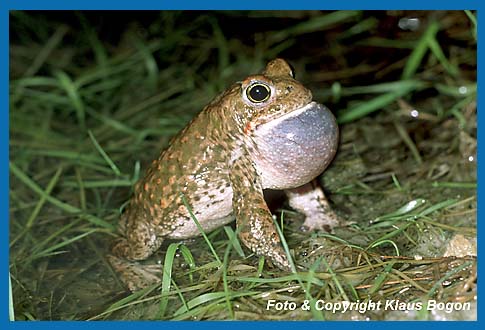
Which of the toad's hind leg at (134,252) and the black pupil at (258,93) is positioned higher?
Answer: the black pupil at (258,93)

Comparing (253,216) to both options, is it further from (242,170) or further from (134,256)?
(134,256)

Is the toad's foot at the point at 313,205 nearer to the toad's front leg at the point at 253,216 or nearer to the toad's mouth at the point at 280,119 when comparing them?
the toad's front leg at the point at 253,216

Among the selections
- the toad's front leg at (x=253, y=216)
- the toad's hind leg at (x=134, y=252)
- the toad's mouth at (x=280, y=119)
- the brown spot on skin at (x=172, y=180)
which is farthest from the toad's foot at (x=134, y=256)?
the toad's mouth at (x=280, y=119)

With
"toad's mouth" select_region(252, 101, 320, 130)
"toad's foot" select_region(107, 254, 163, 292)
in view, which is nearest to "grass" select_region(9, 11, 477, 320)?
"toad's foot" select_region(107, 254, 163, 292)

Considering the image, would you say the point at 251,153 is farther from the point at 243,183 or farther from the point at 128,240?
the point at 128,240

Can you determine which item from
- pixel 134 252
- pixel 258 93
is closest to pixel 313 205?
pixel 258 93

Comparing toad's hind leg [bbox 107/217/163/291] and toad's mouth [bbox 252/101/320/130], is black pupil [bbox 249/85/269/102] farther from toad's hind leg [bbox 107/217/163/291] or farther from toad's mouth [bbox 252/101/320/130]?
toad's hind leg [bbox 107/217/163/291]

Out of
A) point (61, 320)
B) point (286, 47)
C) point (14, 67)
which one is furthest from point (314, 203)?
point (14, 67)
